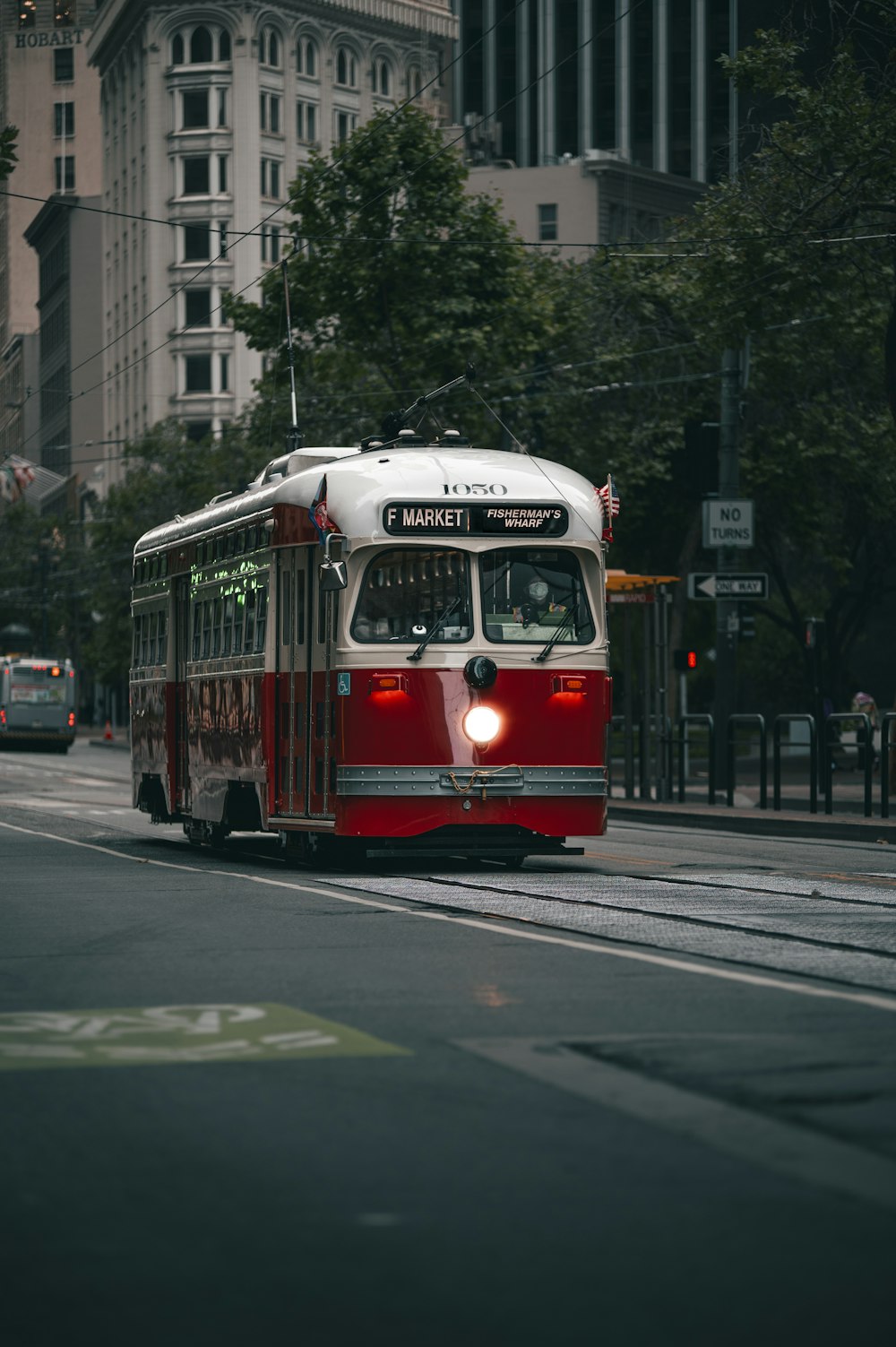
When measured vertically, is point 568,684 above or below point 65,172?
below

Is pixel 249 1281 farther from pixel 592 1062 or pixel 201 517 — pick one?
pixel 201 517

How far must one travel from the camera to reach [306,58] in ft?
350

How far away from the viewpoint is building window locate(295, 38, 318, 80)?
348 ft

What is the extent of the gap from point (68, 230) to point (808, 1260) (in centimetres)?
12013

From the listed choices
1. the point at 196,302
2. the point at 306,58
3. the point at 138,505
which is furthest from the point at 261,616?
the point at 306,58

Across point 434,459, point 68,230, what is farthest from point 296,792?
point 68,230

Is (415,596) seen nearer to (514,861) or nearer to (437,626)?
(437,626)

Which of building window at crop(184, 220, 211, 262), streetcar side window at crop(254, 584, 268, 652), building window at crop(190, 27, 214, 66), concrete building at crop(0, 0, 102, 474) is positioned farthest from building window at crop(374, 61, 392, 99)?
streetcar side window at crop(254, 584, 268, 652)

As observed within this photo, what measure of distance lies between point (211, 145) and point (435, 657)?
8935cm

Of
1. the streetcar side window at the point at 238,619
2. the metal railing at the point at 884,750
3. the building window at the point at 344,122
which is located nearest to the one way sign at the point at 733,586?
the metal railing at the point at 884,750

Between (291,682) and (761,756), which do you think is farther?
(761,756)

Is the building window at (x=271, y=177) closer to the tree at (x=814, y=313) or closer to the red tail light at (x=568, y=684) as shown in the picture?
the tree at (x=814, y=313)

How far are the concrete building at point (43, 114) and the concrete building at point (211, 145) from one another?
37041 mm

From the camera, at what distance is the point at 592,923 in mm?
12711
